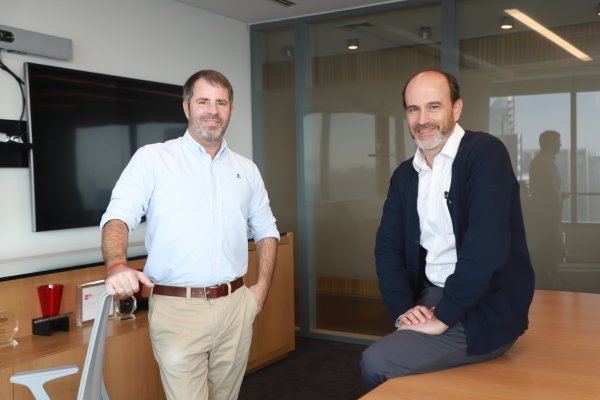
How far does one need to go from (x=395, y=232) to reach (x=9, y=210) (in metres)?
2.37

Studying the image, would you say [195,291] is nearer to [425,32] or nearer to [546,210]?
[546,210]

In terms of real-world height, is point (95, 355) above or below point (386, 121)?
below

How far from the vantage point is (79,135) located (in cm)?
386

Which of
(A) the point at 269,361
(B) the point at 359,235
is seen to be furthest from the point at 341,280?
(A) the point at 269,361

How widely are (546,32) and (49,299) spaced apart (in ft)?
11.9

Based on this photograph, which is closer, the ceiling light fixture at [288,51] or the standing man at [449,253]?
the standing man at [449,253]

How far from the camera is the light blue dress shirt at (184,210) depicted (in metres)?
2.46

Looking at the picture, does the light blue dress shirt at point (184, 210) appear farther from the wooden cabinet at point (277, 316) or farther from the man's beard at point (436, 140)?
the wooden cabinet at point (277, 316)

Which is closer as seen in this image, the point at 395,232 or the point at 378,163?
the point at 395,232

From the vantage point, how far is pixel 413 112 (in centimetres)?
219

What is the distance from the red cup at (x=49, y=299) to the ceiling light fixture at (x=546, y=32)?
3.52 m

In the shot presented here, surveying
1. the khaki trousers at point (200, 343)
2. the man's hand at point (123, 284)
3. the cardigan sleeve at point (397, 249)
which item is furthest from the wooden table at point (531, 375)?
the khaki trousers at point (200, 343)

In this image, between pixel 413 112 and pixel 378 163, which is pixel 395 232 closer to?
pixel 413 112

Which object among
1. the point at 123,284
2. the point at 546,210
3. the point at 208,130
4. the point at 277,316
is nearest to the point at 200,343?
the point at 123,284
